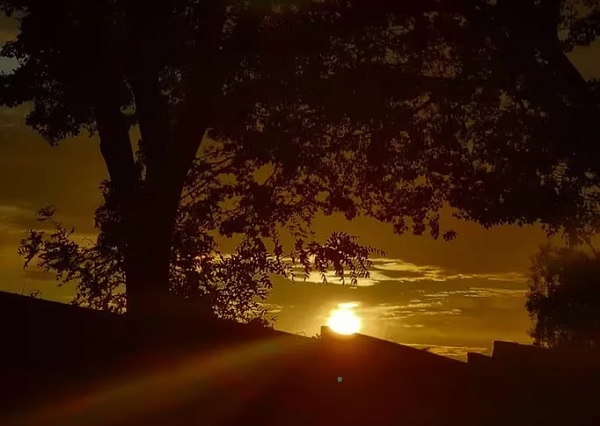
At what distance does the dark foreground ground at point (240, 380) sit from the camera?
259 inches

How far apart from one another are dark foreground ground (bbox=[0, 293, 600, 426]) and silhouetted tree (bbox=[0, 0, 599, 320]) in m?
5.54

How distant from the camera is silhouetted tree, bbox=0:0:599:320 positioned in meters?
13.9

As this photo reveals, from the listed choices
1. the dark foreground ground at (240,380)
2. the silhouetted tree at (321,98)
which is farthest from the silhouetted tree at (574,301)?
the dark foreground ground at (240,380)

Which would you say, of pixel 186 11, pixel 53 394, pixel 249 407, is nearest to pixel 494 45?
pixel 186 11

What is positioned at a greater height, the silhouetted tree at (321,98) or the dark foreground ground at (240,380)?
the silhouetted tree at (321,98)

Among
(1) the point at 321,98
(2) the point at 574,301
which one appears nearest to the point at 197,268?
(1) the point at 321,98

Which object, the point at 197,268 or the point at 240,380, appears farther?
the point at 197,268

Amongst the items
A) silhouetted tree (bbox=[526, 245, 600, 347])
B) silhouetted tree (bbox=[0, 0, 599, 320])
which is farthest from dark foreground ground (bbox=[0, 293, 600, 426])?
silhouetted tree (bbox=[526, 245, 600, 347])

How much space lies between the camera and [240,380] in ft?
25.4

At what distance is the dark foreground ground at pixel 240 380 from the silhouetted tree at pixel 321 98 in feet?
18.2

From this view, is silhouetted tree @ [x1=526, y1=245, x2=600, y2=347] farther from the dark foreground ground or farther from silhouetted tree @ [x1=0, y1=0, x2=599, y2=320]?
the dark foreground ground

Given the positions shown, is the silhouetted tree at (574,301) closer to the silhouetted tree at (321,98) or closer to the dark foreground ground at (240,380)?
the silhouetted tree at (321,98)

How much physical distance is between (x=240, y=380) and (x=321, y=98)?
8.62 m

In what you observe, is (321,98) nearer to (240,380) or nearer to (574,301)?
(240,380)
